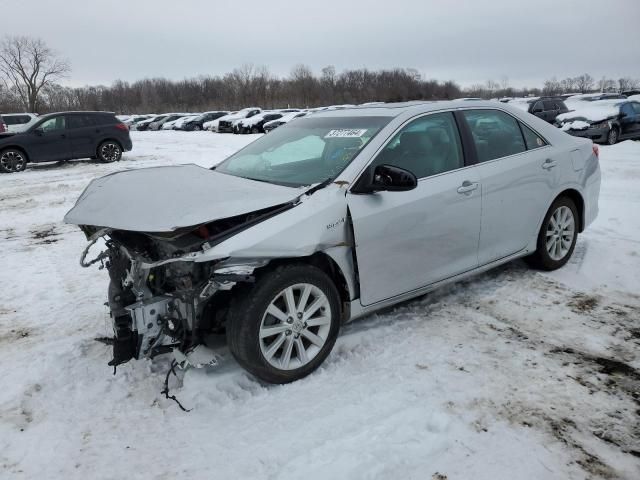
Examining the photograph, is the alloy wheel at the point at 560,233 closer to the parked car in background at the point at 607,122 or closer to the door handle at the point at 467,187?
the door handle at the point at 467,187

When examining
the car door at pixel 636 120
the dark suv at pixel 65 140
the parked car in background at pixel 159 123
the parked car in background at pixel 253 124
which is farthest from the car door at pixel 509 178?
the parked car in background at pixel 159 123

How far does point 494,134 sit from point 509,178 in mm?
422

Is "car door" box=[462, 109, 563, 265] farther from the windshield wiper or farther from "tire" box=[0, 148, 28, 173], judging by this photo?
"tire" box=[0, 148, 28, 173]

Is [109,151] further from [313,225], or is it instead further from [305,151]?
[313,225]

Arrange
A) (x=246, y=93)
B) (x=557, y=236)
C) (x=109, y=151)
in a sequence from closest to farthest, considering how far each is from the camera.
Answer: (x=557, y=236), (x=109, y=151), (x=246, y=93)

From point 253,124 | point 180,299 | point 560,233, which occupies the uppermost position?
point 253,124

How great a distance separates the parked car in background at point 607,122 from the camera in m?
14.6

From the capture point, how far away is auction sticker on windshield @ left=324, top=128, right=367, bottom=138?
12.0 feet

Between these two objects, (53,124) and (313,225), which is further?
(53,124)

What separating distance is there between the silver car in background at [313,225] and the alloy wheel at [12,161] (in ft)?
40.4

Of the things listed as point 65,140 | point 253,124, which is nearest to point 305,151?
point 65,140

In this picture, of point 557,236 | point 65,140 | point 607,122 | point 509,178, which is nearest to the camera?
point 509,178

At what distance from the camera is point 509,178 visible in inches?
159

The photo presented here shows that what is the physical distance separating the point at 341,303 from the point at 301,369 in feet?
1.77
